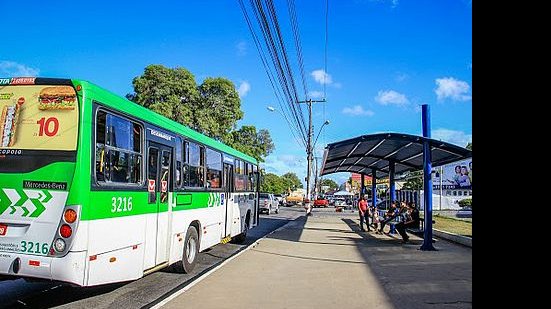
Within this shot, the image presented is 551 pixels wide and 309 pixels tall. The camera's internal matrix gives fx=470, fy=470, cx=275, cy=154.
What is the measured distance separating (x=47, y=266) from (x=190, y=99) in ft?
85.6

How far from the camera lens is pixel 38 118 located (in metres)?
6.01

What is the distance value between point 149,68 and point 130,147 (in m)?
24.0

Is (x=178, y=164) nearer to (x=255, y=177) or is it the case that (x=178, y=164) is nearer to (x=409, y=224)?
(x=255, y=177)

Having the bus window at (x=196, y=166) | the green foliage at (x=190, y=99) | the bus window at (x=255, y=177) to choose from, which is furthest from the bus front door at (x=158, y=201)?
the green foliage at (x=190, y=99)

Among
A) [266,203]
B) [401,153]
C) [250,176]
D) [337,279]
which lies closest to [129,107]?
[337,279]

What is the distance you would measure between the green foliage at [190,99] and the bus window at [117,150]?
864 inches

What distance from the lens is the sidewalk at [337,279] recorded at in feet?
22.8

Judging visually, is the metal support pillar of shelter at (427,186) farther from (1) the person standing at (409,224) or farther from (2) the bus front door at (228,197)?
(2) the bus front door at (228,197)

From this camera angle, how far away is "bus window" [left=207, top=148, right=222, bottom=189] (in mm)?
10929

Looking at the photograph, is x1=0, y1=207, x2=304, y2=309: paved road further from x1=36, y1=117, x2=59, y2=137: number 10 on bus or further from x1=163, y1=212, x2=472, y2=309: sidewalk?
x1=36, y1=117, x2=59, y2=137: number 10 on bus

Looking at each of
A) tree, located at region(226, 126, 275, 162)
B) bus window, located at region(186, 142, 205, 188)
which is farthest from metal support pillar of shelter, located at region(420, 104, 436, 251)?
tree, located at region(226, 126, 275, 162)
